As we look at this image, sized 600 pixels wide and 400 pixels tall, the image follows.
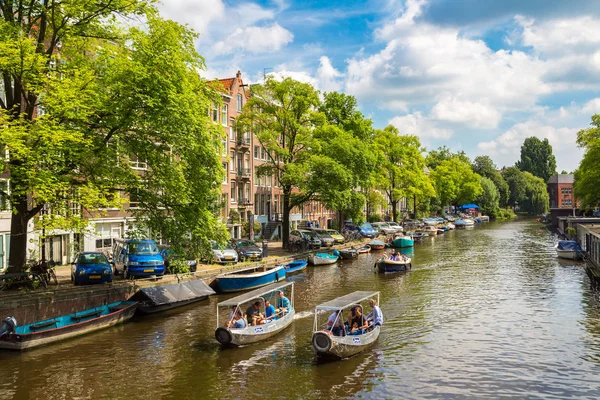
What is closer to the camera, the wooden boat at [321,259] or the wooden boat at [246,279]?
the wooden boat at [246,279]

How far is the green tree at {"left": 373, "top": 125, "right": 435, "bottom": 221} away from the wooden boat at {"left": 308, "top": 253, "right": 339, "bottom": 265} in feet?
117

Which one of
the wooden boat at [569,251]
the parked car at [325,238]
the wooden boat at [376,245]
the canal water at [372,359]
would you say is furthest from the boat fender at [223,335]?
the wooden boat at [376,245]

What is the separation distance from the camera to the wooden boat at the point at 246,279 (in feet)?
114

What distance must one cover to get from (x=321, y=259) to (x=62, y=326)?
95.9 ft

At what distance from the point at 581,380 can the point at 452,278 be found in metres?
23.1

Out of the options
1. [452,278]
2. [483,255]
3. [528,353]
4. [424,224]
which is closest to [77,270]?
[528,353]

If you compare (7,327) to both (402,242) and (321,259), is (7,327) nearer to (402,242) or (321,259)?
(321,259)

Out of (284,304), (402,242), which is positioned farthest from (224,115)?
(284,304)

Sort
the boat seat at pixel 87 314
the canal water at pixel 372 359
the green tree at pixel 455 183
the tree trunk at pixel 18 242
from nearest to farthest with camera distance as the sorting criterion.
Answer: the canal water at pixel 372 359, the boat seat at pixel 87 314, the tree trunk at pixel 18 242, the green tree at pixel 455 183

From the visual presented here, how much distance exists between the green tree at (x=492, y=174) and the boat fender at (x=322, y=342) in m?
150

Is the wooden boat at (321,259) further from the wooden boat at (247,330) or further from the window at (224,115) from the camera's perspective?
the wooden boat at (247,330)

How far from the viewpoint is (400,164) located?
9369 centimetres

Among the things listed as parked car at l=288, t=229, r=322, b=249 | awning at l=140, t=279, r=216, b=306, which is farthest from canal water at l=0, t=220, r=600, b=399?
parked car at l=288, t=229, r=322, b=249

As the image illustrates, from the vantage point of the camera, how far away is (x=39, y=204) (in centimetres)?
2505
